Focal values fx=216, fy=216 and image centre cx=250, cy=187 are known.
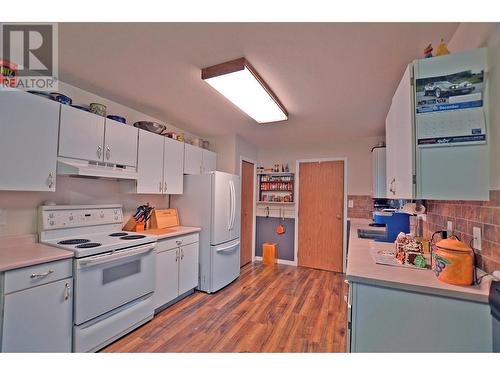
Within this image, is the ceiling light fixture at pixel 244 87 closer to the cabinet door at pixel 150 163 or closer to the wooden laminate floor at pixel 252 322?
the cabinet door at pixel 150 163

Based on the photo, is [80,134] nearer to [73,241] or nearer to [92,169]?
[92,169]

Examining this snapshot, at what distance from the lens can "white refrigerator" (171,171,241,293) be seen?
9.35 ft

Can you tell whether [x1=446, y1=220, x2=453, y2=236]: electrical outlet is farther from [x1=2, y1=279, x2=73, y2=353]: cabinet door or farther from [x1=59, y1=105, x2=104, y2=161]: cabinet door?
[x1=59, y1=105, x2=104, y2=161]: cabinet door

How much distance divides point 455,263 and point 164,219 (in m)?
2.72

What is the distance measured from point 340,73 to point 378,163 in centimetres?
163

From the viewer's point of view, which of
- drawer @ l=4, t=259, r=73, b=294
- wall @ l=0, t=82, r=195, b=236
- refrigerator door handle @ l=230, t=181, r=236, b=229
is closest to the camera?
drawer @ l=4, t=259, r=73, b=294

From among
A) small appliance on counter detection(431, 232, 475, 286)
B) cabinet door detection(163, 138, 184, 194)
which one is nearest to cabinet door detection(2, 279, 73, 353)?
cabinet door detection(163, 138, 184, 194)

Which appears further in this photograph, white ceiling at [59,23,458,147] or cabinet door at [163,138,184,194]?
cabinet door at [163,138,184,194]

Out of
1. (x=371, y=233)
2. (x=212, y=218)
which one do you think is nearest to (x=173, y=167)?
(x=212, y=218)

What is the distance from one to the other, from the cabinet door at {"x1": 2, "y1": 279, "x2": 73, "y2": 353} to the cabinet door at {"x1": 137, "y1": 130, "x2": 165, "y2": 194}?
3.73 feet

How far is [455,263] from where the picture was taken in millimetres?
1014

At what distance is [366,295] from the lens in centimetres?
113

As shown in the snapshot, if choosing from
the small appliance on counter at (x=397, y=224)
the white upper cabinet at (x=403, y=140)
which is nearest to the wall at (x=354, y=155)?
the small appliance on counter at (x=397, y=224)
